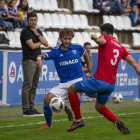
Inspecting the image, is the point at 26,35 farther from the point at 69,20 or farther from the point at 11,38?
the point at 69,20

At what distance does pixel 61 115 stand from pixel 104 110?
8.39 ft

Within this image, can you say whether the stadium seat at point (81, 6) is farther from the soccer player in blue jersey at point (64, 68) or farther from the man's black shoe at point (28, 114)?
the soccer player in blue jersey at point (64, 68)

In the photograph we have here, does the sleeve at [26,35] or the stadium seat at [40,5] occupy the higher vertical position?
the stadium seat at [40,5]

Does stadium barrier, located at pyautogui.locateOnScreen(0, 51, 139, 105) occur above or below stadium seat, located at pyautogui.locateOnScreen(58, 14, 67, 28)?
below

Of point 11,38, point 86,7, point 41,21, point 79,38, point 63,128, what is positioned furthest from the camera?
point 86,7

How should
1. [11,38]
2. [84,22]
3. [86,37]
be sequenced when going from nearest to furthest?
[11,38]
[86,37]
[84,22]

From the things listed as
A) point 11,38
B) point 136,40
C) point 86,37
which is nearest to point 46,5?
point 86,37

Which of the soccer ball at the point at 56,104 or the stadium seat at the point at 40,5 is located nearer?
the soccer ball at the point at 56,104

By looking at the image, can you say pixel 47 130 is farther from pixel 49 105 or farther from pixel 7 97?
pixel 7 97

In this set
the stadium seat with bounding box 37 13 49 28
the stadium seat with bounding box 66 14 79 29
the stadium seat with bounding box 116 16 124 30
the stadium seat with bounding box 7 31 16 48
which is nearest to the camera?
the stadium seat with bounding box 7 31 16 48

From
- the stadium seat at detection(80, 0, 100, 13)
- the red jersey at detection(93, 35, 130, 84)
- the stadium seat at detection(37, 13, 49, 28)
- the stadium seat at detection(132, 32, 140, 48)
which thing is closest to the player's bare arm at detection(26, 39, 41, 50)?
the red jersey at detection(93, 35, 130, 84)

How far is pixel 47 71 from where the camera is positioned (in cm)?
976

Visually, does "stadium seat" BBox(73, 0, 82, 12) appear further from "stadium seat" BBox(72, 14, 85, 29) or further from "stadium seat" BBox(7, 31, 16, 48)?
"stadium seat" BBox(7, 31, 16, 48)

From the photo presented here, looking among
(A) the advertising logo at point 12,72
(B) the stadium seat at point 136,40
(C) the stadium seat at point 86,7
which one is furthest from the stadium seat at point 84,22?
(A) the advertising logo at point 12,72
